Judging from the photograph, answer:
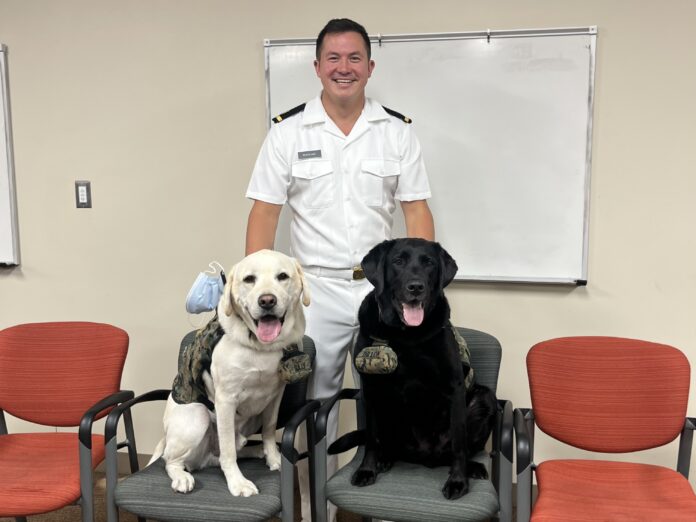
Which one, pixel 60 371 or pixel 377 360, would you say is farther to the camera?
pixel 60 371

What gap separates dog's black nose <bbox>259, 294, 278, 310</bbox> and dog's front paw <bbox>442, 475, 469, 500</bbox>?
693mm

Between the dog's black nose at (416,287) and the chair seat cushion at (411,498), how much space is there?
552 mm

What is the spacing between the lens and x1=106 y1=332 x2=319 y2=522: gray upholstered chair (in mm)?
1659

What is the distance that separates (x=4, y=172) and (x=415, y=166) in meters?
1.97

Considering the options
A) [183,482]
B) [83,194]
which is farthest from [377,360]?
[83,194]

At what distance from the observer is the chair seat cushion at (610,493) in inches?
65.1

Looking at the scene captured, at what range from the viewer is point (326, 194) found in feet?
7.20

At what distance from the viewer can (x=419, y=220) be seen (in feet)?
7.25

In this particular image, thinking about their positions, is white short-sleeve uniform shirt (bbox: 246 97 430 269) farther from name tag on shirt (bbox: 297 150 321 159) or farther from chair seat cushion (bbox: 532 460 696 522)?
chair seat cushion (bbox: 532 460 696 522)

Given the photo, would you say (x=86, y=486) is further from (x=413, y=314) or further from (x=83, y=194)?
(x=83, y=194)

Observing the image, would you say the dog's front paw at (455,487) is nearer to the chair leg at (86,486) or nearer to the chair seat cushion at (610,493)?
the chair seat cushion at (610,493)

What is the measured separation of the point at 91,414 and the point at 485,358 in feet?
4.21

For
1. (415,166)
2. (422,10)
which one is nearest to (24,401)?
(415,166)

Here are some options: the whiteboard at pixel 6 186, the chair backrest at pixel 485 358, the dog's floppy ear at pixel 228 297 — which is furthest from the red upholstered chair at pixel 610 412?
the whiteboard at pixel 6 186
